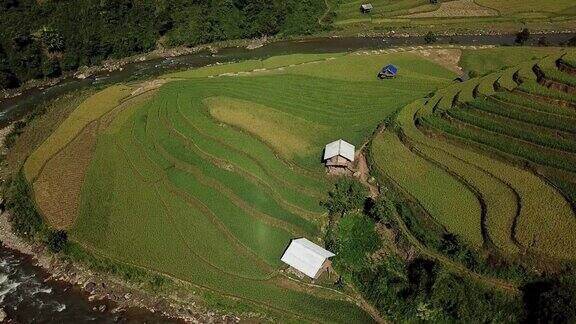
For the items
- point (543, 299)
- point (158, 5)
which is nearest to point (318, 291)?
point (543, 299)

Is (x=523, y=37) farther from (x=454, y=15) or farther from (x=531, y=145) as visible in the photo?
(x=531, y=145)

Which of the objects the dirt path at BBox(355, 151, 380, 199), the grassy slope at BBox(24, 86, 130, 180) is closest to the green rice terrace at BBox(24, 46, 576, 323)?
the grassy slope at BBox(24, 86, 130, 180)

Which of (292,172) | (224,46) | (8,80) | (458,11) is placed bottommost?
(292,172)

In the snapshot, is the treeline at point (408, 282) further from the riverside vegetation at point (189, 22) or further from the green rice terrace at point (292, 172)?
the riverside vegetation at point (189, 22)

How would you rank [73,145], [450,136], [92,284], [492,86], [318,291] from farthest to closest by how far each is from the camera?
1. [73,145]
2. [492,86]
3. [450,136]
4. [92,284]
5. [318,291]

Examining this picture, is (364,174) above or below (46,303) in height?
above

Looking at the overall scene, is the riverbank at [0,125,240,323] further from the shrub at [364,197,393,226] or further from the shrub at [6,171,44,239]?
the shrub at [364,197,393,226]

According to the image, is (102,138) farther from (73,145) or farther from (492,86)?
(492,86)

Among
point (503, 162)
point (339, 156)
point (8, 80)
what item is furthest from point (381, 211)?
point (8, 80)

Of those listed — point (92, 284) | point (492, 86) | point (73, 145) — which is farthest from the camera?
point (73, 145)
